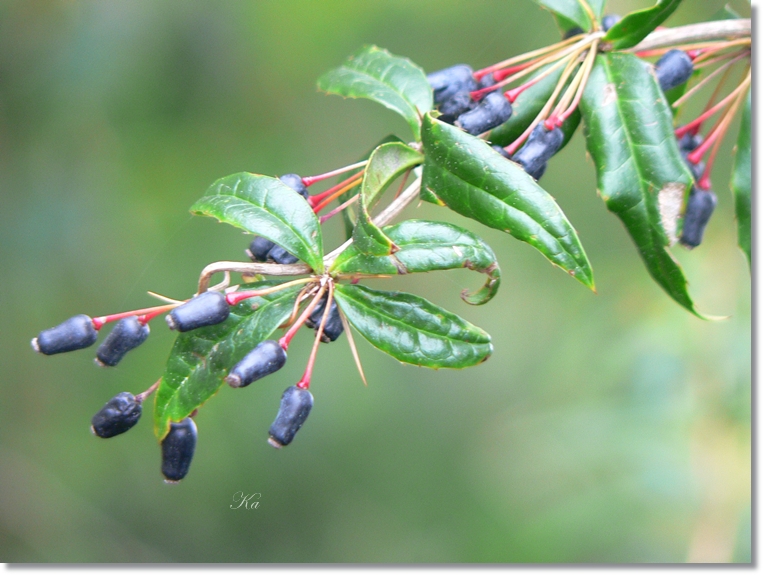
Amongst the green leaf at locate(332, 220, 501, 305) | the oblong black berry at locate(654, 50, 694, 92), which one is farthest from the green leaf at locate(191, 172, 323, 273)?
the oblong black berry at locate(654, 50, 694, 92)

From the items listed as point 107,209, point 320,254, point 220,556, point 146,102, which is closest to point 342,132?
point 146,102

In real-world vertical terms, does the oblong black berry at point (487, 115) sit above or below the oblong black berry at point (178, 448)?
above

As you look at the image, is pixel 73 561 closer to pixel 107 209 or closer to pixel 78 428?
pixel 78 428

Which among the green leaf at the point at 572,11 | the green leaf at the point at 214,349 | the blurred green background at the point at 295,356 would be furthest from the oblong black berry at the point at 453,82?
the blurred green background at the point at 295,356

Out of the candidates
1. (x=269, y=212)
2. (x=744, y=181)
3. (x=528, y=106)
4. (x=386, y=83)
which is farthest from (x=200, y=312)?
(x=744, y=181)

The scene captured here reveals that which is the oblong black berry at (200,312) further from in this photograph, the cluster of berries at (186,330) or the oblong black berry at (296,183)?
the oblong black berry at (296,183)

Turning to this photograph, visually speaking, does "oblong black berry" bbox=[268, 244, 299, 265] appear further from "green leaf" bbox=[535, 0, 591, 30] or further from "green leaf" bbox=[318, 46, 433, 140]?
"green leaf" bbox=[535, 0, 591, 30]

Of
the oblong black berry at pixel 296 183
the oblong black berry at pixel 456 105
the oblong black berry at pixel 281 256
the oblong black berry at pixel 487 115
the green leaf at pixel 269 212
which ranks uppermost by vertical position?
the oblong black berry at pixel 456 105
